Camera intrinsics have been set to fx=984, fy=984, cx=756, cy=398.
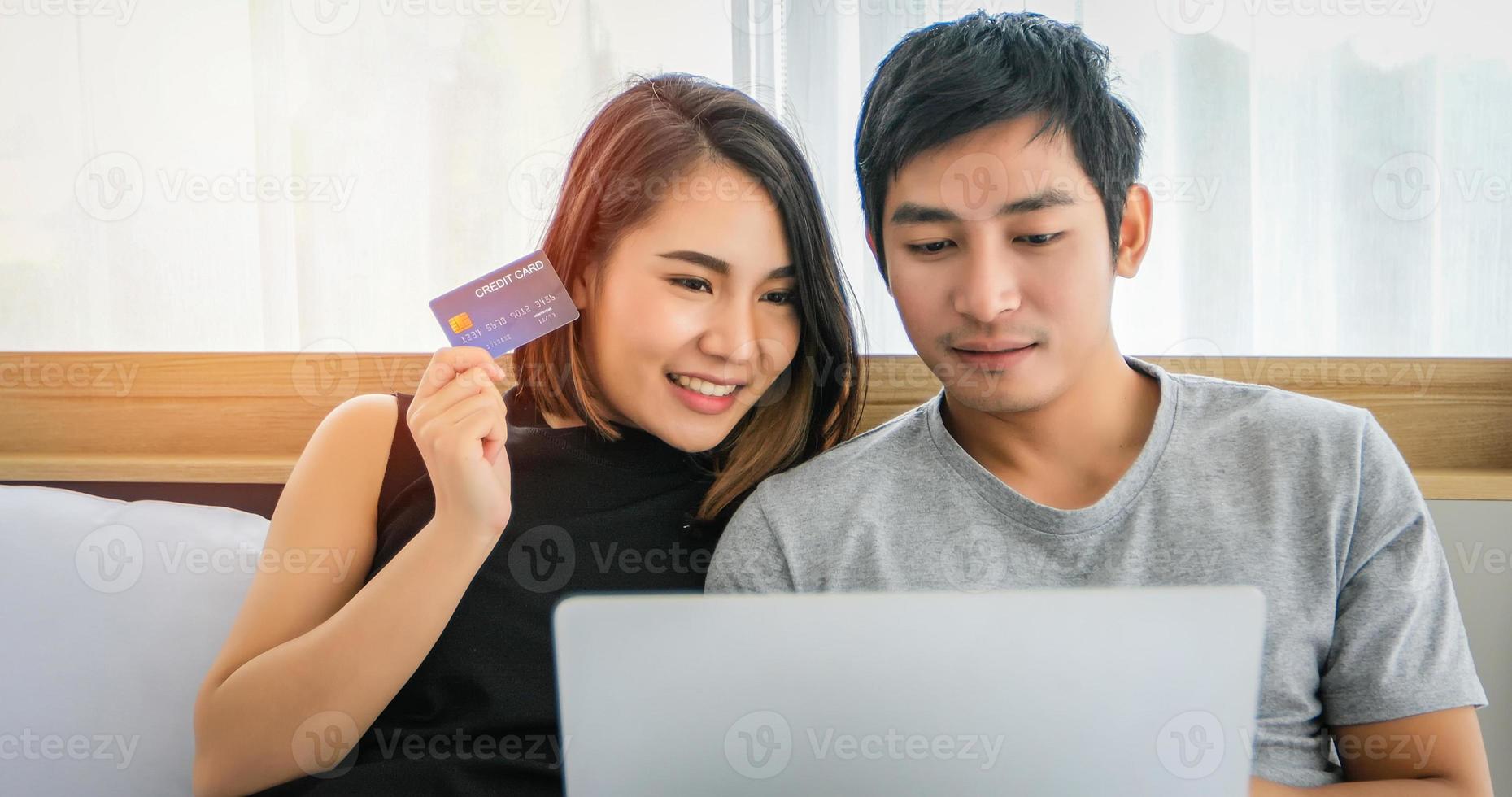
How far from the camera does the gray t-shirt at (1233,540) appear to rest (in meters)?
0.92

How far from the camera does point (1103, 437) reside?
43.0 inches

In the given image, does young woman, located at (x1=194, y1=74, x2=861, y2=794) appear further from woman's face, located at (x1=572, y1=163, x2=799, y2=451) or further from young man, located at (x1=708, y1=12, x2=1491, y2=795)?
young man, located at (x1=708, y1=12, x2=1491, y2=795)

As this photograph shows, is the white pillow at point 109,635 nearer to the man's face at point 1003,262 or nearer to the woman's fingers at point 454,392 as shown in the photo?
the woman's fingers at point 454,392

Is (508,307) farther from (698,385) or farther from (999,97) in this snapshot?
(999,97)

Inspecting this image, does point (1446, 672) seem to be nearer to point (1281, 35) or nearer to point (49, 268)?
point (1281, 35)

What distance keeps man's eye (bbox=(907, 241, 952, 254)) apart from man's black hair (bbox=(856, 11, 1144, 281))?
0.07 m

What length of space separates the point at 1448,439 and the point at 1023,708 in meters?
1.23

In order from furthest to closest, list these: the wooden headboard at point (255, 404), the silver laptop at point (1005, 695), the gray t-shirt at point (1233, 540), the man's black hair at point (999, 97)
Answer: the wooden headboard at point (255, 404), the man's black hair at point (999, 97), the gray t-shirt at point (1233, 540), the silver laptop at point (1005, 695)

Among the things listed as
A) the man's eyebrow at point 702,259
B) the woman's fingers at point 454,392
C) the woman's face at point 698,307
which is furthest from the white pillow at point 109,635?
the man's eyebrow at point 702,259

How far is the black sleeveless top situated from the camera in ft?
3.37

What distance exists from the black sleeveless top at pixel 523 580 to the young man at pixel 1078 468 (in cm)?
12

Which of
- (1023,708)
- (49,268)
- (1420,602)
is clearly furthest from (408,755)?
(49,268)

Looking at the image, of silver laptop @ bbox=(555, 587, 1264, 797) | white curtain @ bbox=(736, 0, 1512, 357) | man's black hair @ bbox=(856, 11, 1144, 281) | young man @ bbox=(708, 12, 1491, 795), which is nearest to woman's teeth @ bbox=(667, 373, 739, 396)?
young man @ bbox=(708, 12, 1491, 795)

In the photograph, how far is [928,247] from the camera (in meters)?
1.03
